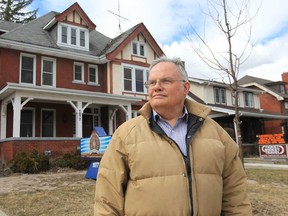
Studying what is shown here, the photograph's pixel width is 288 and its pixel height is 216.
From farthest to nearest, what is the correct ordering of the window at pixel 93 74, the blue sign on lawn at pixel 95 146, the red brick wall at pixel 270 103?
the red brick wall at pixel 270 103
the window at pixel 93 74
the blue sign on lawn at pixel 95 146

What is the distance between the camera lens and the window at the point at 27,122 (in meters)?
17.3

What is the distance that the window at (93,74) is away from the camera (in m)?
20.3

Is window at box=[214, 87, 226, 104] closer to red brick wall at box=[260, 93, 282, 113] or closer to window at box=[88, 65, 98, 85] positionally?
red brick wall at box=[260, 93, 282, 113]

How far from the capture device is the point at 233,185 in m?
2.35

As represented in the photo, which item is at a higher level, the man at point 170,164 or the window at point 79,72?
the window at point 79,72

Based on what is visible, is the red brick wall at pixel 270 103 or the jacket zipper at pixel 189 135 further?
the red brick wall at pixel 270 103

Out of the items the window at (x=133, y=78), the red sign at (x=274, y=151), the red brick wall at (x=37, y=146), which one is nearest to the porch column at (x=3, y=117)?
the red brick wall at (x=37, y=146)

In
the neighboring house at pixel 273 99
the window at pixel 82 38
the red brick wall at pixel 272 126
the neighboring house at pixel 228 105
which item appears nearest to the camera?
the window at pixel 82 38

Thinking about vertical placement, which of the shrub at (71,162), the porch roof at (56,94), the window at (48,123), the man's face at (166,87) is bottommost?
the shrub at (71,162)

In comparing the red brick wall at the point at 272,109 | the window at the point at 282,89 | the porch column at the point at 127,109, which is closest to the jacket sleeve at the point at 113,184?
the porch column at the point at 127,109

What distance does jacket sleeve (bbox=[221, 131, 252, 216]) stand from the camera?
90.6 inches

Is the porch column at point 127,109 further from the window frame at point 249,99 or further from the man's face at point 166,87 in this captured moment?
the man's face at point 166,87

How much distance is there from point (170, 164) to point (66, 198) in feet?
18.1

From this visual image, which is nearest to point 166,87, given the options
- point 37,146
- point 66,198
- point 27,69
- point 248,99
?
point 66,198
